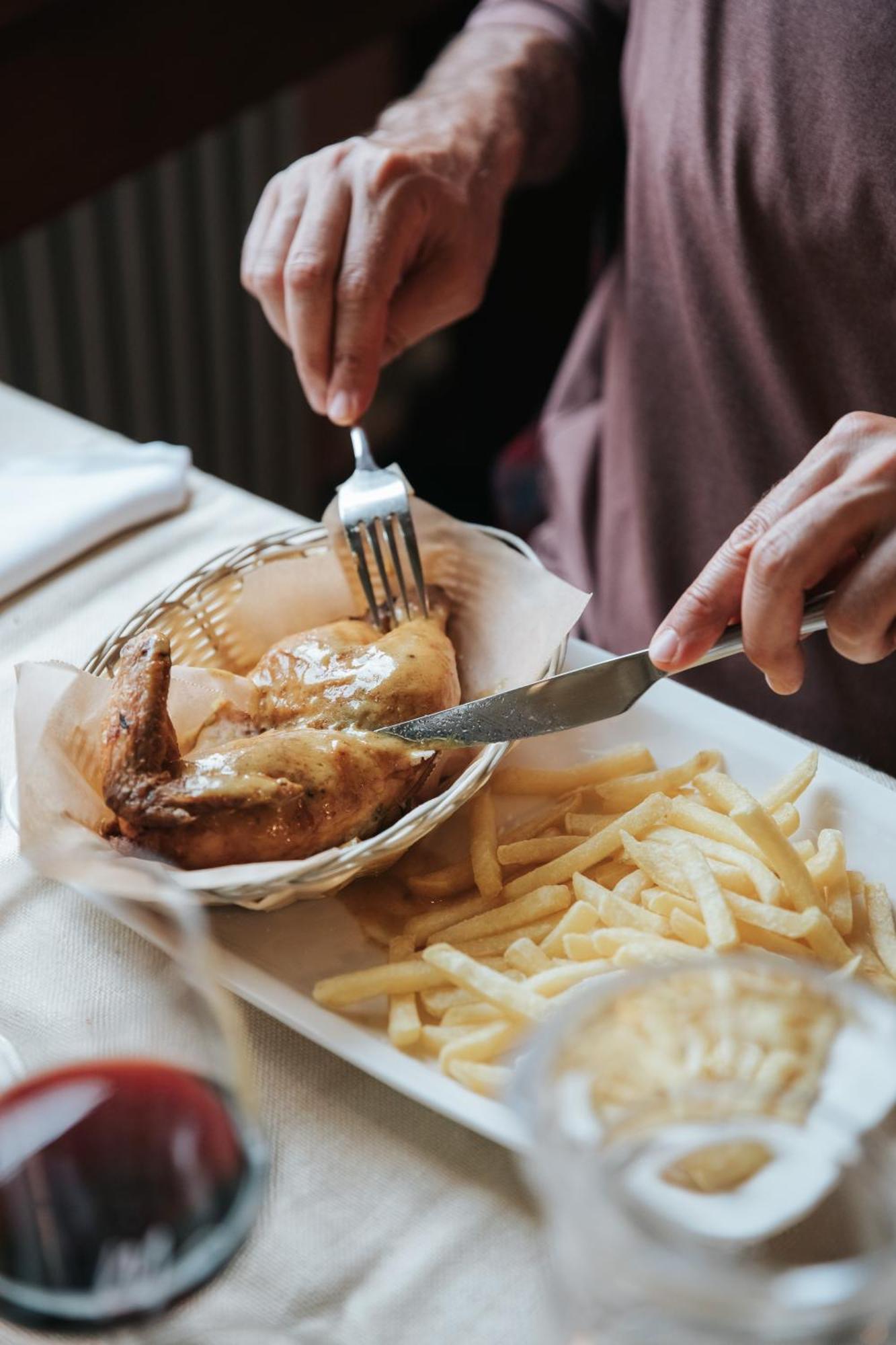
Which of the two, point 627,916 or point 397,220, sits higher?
point 397,220

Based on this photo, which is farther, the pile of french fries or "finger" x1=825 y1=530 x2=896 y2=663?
"finger" x1=825 y1=530 x2=896 y2=663

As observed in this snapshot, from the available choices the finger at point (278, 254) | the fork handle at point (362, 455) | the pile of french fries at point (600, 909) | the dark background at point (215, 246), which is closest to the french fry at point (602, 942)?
the pile of french fries at point (600, 909)

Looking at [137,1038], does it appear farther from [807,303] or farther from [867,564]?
[807,303]

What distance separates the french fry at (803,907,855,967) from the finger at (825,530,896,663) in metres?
0.26

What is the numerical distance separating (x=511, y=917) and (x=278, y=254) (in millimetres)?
925

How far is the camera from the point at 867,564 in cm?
117

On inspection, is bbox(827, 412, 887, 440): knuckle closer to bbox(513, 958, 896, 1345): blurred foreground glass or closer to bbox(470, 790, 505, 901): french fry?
bbox(470, 790, 505, 901): french fry

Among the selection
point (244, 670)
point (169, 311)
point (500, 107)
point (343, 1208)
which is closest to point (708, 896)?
point (343, 1208)

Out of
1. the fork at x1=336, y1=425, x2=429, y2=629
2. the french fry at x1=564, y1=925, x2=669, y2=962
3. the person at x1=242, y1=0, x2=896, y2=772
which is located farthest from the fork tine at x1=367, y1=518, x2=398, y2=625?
the french fry at x1=564, y1=925, x2=669, y2=962

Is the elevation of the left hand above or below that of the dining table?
above

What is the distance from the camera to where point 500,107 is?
1.94 m

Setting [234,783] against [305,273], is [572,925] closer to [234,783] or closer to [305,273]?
[234,783]

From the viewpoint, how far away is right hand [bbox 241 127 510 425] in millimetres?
1621

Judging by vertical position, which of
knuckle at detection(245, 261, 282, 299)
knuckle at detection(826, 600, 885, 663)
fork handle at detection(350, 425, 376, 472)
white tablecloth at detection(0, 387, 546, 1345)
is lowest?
white tablecloth at detection(0, 387, 546, 1345)
